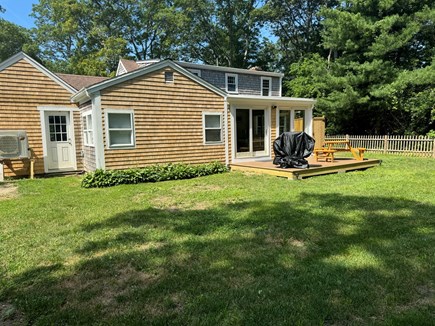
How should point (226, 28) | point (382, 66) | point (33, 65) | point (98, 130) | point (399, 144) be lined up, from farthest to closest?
point (226, 28) < point (382, 66) < point (399, 144) < point (33, 65) < point (98, 130)

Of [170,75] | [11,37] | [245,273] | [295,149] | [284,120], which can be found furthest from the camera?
[11,37]

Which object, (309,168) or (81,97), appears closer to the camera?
(309,168)

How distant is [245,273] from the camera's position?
3049mm

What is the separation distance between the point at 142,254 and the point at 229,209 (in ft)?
7.12

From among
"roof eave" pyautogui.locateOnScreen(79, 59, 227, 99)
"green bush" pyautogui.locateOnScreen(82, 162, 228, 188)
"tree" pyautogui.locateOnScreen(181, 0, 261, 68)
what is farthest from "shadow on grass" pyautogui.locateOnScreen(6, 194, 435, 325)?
"tree" pyautogui.locateOnScreen(181, 0, 261, 68)

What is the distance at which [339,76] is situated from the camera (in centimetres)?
2038

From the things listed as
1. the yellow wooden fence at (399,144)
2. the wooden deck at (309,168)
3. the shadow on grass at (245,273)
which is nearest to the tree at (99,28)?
the yellow wooden fence at (399,144)

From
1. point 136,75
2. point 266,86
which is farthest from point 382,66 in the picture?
point 136,75

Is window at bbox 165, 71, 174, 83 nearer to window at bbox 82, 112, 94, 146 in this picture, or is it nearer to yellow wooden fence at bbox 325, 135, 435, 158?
window at bbox 82, 112, 94, 146

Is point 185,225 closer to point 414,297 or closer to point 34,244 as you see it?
point 34,244

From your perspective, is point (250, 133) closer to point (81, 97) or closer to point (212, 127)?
point (212, 127)

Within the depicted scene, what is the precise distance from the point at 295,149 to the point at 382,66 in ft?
43.3

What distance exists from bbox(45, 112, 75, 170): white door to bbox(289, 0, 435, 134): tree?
1568cm

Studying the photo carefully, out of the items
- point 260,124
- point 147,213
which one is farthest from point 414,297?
point 260,124
